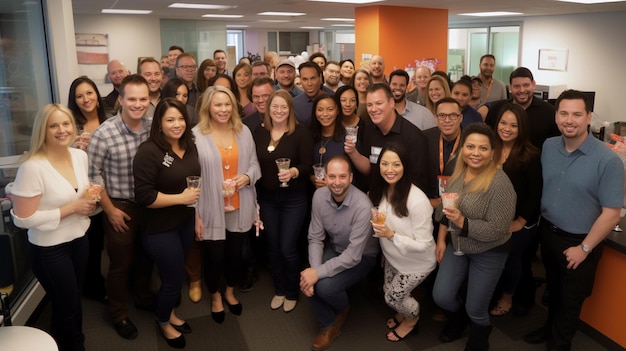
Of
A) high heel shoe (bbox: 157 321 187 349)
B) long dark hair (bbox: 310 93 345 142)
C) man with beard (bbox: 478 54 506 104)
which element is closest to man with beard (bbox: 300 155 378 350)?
long dark hair (bbox: 310 93 345 142)

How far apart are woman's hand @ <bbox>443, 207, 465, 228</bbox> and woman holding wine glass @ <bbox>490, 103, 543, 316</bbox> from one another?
1.34 feet

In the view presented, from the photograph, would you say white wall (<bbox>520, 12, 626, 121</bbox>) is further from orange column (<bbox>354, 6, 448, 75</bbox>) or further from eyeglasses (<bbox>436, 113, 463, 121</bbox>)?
eyeglasses (<bbox>436, 113, 463, 121</bbox>)

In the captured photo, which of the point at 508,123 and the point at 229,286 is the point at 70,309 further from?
the point at 508,123

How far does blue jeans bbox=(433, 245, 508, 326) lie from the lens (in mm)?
2896

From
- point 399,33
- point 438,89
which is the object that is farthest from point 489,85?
point 438,89

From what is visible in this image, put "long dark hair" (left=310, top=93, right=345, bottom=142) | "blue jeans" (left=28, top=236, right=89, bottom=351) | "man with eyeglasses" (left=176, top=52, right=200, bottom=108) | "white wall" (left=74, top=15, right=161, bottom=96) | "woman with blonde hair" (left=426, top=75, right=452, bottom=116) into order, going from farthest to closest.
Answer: "white wall" (left=74, top=15, right=161, bottom=96) < "man with eyeglasses" (left=176, top=52, right=200, bottom=108) < "woman with blonde hair" (left=426, top=75, right=452, bottom=116) < "long dark hair" (left=310, top=93, right=345, bottom=142) < "blue jeans" (left=28, top=236, right=89, bottom=351)

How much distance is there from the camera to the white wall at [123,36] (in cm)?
1074

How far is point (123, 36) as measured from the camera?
1119cm

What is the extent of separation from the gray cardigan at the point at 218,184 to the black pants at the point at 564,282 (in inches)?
75.8

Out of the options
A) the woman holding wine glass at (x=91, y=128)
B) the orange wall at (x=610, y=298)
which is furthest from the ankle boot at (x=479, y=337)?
the woman holding wine glass at (x=91, y=128)

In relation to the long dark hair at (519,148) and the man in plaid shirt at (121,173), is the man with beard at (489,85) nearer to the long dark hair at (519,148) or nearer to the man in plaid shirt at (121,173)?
the long dark hair at (519,148)

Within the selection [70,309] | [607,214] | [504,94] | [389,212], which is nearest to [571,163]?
[607,214]

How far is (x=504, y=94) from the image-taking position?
273 inches

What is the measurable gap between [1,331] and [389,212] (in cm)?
214
